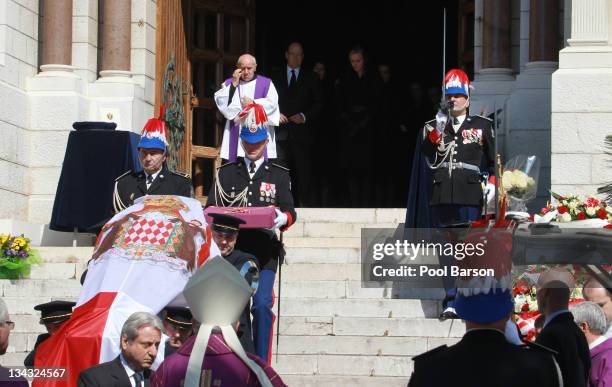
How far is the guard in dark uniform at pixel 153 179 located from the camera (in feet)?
39.7

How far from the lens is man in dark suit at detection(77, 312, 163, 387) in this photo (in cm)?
814

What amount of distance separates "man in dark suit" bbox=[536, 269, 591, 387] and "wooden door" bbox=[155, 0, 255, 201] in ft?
31.5

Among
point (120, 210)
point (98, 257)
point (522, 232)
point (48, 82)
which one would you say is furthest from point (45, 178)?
point (522, 232)

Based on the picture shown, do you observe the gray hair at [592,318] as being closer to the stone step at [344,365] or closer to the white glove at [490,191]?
the stone step at [344,365]

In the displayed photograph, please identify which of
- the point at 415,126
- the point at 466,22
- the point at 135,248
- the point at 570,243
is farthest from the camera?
the point at 415,126

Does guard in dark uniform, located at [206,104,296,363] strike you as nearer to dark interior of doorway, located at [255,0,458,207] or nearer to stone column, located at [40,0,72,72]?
stone column, located at [40,0,72,72]

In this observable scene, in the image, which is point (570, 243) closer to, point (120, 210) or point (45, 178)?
point (120, 210)

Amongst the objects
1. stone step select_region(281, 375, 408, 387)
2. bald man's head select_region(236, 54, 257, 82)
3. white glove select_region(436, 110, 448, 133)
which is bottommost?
stone step select_region(281, 375, 408, 387)

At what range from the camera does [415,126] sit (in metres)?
19.5

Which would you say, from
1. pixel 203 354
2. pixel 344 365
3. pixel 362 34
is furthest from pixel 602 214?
pixel 362 34

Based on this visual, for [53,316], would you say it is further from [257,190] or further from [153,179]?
[257,190]

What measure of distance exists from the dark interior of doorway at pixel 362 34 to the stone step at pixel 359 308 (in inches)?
344

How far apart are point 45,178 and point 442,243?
17.1 ft

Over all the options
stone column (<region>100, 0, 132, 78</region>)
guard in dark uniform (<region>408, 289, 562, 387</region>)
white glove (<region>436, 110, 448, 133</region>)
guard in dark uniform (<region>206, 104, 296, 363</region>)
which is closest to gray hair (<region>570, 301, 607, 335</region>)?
guard in dark uniform (<region>408, 289, 562, 387</region>)
